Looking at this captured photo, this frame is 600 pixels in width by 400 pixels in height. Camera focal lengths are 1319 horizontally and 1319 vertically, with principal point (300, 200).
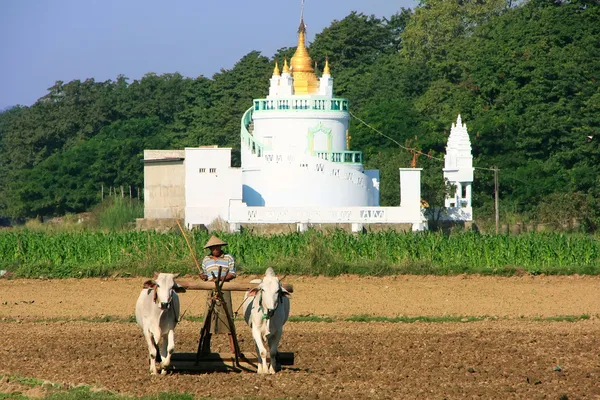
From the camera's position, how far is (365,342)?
21094 millimetres

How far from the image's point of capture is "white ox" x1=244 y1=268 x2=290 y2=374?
53.6 ft

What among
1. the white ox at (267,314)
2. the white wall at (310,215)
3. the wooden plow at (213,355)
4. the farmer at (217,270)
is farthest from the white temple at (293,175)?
the white ox at (267,314)

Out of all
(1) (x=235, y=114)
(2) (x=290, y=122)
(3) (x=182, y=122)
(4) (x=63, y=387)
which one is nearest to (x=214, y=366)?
Answer: (4) (x=63, y=387)

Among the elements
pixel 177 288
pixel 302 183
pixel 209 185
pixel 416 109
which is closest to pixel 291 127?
pixel 302 183

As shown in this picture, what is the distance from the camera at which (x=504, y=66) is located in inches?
2731

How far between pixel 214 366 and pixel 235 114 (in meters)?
65.9

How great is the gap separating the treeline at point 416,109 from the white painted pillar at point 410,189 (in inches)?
187

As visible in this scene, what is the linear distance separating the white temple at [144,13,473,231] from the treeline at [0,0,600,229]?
395cm

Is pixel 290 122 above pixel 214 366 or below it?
above

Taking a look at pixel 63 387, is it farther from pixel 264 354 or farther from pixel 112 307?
pixel 112 307

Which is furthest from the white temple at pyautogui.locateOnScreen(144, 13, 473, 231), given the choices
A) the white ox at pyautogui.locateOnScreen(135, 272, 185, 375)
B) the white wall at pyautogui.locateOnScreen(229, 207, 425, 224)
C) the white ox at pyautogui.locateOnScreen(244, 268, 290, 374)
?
the white ox at pyautogui.locateOnScreen(135, 272, 185, 375)

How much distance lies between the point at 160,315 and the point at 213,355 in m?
1.27

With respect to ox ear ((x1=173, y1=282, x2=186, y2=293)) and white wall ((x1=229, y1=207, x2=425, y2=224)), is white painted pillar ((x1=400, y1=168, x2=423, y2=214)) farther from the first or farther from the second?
ox ear ((x1=173, y1=282, x2=186, y2=293))

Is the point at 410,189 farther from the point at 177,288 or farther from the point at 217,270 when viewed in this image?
the point at 177,288
